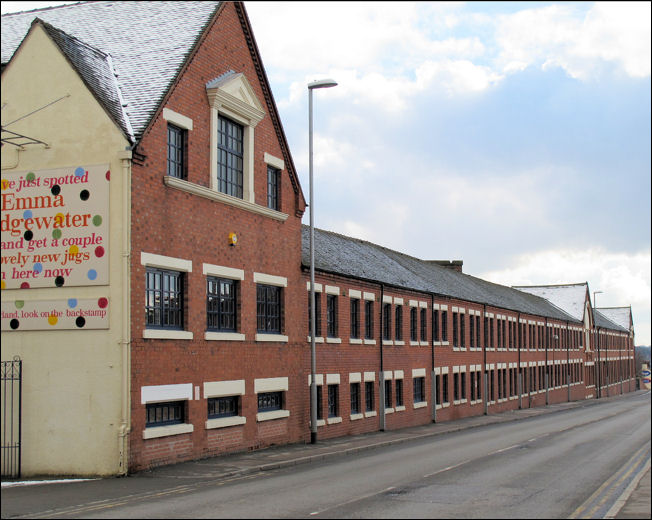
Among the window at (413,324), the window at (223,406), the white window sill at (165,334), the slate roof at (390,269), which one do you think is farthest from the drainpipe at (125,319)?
the window at (413,324)

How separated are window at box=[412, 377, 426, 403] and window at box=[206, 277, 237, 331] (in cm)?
1810

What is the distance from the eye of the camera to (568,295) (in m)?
94.6

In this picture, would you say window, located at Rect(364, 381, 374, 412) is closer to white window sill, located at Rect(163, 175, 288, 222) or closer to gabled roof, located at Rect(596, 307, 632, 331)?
white window sill, located at Rect(163, 175, 288, 222)

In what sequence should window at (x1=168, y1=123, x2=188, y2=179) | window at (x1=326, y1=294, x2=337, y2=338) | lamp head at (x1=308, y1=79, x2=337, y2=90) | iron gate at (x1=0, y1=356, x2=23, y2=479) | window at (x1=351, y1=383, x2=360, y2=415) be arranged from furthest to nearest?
window at (x1=351, y1=383, x2=360, y2=415) → window at (x1=326, y1=294, x2=337, y2=338) → lamp head at (x1=308, y1=79, x2=337, y2=90) → window at (x1=168, y1=123, x2=188, y2=179) → iron gate at (x1=0, y1=356, x2=23, y2=479)

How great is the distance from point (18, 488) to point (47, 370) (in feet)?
11.2

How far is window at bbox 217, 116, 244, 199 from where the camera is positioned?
24406 millimetres

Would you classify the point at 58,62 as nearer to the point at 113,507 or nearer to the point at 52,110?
the point at 52,110

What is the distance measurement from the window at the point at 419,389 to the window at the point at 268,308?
14900 mm

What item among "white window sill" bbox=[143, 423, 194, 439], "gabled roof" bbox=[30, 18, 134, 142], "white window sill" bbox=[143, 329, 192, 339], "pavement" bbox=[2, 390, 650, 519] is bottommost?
"pavement" bbox=[2, 390, 650, 519]

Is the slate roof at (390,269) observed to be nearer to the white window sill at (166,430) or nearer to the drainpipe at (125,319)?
the white window sill at (166,430)

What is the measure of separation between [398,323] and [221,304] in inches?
653

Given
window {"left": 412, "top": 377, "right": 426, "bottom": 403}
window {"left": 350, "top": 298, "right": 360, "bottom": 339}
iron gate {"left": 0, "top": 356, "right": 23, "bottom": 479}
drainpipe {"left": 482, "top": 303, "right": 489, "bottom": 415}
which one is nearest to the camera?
iron gate {"left": 0, "top": 356, "right": 23, "bottom": 479}

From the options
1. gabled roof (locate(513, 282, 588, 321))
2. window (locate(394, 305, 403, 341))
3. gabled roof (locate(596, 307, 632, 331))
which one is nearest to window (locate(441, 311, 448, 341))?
window (locate(394, 305, 403, 341))

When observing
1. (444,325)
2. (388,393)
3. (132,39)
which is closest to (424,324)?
(444,325)
